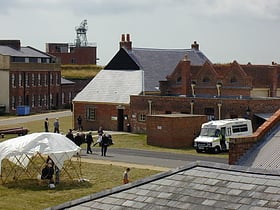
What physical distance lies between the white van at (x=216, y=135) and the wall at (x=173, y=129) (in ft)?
6.49

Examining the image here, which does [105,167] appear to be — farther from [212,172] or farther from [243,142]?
[212,172]

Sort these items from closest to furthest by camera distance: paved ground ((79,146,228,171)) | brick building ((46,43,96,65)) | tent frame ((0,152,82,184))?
tent frame ((0,152,82,184)) < paved ground ((79,146,228,171)) < brick building ((46,43,96,65))

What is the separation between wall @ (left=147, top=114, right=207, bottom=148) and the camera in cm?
4038

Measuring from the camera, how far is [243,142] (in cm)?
1792

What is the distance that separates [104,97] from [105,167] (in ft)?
65.5

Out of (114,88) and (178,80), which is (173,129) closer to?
(114,88)

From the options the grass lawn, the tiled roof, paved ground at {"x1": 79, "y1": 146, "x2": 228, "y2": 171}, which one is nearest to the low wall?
the grass lawn

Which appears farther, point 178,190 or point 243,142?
point 243,142

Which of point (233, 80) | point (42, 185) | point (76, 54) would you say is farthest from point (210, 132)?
point (76, 54)

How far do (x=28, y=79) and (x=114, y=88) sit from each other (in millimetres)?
20463

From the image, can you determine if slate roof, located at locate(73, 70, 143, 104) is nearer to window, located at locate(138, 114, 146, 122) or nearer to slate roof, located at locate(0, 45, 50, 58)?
window, located at locate(138, 114, 146, 122)

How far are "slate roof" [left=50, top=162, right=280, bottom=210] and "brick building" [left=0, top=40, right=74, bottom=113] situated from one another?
182 ft

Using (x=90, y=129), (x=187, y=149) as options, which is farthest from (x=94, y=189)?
(x=90, y=129)

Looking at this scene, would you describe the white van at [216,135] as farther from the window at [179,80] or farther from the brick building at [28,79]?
the brick building at [28,79]
